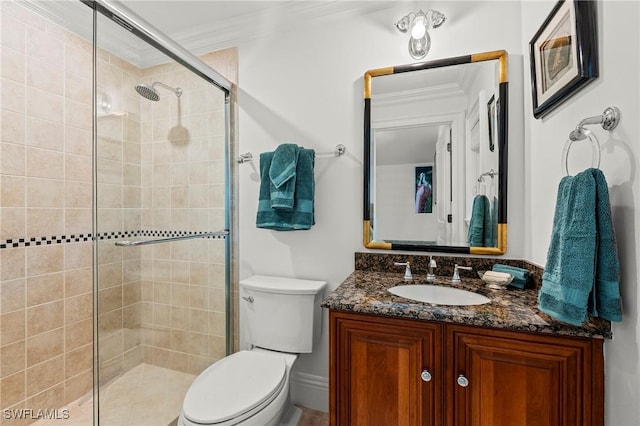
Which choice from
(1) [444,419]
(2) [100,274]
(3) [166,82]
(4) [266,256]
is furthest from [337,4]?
(1) [444,419]

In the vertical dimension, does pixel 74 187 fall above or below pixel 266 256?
above

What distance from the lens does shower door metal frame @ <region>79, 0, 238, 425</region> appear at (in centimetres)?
119

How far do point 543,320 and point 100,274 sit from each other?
161cm

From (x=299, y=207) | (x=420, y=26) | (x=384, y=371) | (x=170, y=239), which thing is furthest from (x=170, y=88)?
(x=384, y=371)

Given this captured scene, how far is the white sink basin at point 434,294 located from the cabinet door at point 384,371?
0.87 ft

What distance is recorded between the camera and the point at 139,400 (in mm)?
1402

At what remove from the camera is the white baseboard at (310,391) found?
1.70 metres

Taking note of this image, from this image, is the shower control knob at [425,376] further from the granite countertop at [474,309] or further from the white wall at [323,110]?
the white wall at [323,110]

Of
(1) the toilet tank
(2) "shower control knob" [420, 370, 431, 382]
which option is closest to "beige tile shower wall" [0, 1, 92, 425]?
(1) the toilet tank

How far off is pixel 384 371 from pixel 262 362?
24.0 inches

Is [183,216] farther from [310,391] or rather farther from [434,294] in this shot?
[434,294]

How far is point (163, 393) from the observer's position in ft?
4.97

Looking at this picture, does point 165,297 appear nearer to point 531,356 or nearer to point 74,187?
point 74,187

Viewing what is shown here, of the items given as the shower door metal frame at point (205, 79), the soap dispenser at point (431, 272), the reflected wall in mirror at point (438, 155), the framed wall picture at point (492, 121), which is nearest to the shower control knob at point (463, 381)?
the soap dispenser at point (431, 272)
